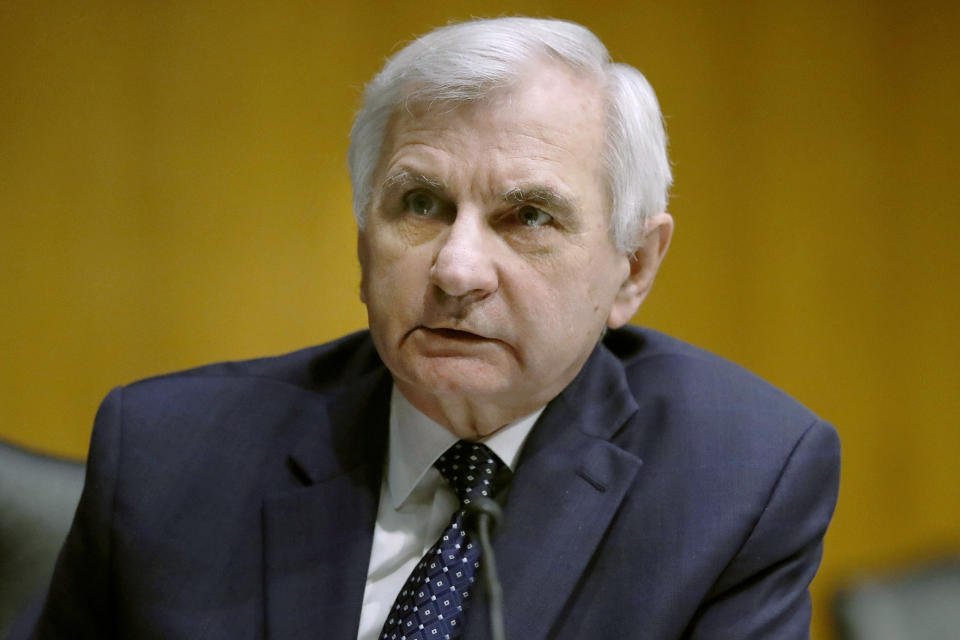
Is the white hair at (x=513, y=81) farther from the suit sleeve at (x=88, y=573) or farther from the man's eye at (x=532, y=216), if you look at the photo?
the suit sleeve at (x=88, y=573)

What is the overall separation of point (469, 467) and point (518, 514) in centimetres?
11

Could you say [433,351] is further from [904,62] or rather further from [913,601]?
[904,62]

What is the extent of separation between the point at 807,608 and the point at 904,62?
202cm

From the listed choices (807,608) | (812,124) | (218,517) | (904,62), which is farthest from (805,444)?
(904,62)

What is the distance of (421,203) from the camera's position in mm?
1261

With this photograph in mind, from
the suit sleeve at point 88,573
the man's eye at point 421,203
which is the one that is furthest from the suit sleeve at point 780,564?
the suit sleeve at point 88,573

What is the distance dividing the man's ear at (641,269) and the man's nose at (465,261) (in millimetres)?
275

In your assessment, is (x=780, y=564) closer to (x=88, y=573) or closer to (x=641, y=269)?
(x=641, y=269)

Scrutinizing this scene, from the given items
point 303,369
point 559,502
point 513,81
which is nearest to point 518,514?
point 559,502

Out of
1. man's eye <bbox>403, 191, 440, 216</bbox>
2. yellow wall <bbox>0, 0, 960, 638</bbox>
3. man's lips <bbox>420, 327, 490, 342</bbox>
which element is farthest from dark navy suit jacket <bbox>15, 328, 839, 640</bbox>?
yellow wall <bbox>0, 0, 960, 638</bbox>

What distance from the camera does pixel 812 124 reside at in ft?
8.88

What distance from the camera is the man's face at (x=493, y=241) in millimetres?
1197

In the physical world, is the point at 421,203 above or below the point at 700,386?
above

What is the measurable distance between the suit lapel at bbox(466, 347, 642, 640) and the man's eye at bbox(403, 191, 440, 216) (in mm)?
348
